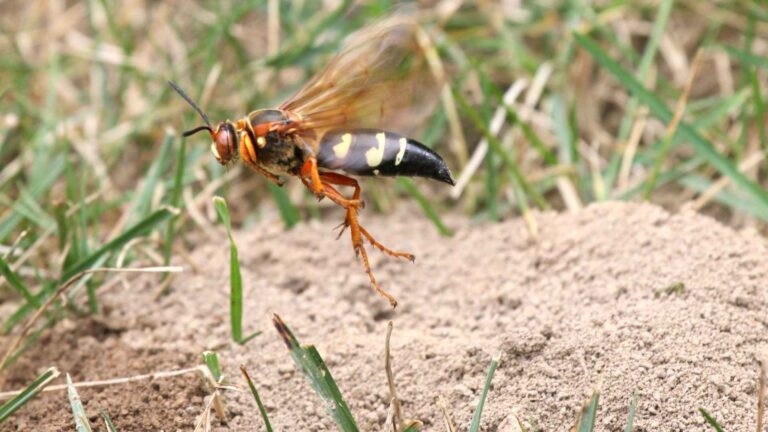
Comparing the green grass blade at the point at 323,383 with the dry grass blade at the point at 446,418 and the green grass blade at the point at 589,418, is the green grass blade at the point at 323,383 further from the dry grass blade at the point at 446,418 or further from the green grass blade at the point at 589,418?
the green grass blade at the point at 589,418

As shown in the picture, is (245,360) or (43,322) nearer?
(245,360)

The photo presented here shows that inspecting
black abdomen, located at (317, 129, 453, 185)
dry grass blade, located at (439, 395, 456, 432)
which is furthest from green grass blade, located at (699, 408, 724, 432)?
black abdomen, located at (317, 129, 453, 185)

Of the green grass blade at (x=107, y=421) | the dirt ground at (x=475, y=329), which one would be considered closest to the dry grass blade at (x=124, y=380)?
the dirt ground at (x=475, y=329)

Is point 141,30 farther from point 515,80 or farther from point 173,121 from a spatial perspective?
point 515,80

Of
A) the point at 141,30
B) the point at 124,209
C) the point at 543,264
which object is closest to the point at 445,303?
the point at 543,264

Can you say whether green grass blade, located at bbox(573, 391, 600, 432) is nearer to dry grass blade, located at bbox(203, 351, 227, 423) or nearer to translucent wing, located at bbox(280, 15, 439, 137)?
dry grass blade, located at bbox(203, 351, 227, 423)

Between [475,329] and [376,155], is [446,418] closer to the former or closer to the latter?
[475,329]
